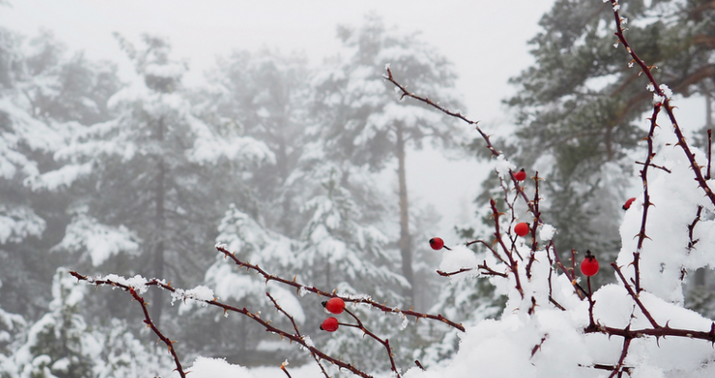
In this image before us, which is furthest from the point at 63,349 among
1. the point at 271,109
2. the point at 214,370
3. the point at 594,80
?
the point at 271,109

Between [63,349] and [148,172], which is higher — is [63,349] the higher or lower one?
the lower one

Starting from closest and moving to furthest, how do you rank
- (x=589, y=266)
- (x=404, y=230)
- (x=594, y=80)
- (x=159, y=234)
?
(x=589, y=266)
(x=594, y=80)
(x=159, y=234)
(x=404, y=230)

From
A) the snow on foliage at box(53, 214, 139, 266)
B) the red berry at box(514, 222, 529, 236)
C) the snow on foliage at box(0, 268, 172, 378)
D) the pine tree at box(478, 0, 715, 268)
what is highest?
the snow on foliage at box(53, 214, 139, 266)

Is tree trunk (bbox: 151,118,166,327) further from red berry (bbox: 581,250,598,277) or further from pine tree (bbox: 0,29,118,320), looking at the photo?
red berry (bbox: 581,250,598,277)

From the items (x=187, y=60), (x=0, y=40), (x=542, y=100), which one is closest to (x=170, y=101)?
(x=187, y=60)

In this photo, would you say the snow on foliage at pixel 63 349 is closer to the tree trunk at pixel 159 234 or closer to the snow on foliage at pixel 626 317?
the tree trunk at pixel 159 234

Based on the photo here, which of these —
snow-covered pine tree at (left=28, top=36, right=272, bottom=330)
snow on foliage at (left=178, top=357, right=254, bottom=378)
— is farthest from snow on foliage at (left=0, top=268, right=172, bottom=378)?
snow on foliage at (left=178, top=357, right=254, bottom=378)

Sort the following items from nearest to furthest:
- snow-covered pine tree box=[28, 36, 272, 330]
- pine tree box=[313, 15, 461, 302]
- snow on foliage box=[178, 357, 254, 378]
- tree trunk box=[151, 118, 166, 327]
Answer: snow on foliage box=[178, 357, 254, 378], snow-covered pine tree box=[28, 36, 272, 330], tree trunk box=[151, 118, 166, 327], pine tree box=[313, 15, 461, 302]

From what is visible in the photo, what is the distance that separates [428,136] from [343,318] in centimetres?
868

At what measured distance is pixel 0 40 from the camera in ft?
47.8

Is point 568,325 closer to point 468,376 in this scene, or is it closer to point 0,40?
point 468,376

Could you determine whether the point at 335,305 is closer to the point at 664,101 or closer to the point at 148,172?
the point at 664,101

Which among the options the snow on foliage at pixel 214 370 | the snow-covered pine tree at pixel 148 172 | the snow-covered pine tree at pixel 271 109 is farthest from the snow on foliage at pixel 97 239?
the snow on foliage at pixel 214 370

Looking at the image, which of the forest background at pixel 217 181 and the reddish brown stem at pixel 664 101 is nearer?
the reddish brown stem at pixel 664 101
